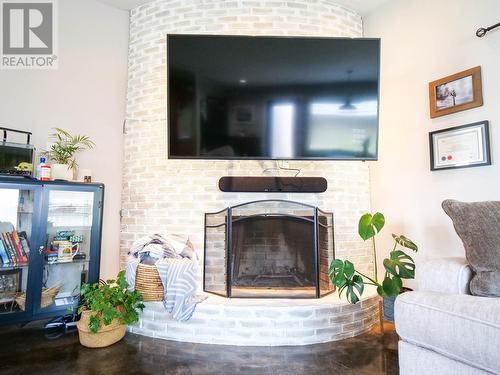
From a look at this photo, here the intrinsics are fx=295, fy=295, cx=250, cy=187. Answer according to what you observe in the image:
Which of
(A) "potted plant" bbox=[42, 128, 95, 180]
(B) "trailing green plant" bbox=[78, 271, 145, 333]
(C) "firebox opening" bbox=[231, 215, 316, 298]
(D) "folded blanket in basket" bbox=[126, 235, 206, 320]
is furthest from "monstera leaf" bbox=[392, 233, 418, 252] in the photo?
(A) "potted plant" bbox=[42, 128, 95, 180]

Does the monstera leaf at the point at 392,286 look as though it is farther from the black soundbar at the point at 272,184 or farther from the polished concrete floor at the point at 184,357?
the black soundbar at the point at 272,184

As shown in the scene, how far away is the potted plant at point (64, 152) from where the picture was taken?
2.28 metres

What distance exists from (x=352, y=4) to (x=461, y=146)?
1.61m

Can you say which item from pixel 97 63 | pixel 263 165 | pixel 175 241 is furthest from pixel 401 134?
pixel 97 63

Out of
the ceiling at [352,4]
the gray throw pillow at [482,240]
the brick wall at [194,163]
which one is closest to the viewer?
the gray throw pillow at [482,240]

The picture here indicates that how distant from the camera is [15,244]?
2.12 meters

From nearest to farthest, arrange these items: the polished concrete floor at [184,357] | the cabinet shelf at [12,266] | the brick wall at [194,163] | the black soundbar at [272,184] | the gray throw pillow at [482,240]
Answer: the gray throw pillow at [482,240] → the polished concrete floor at [184,357] → the cabinet shelf at [12,266] → the black soundbar at [272,184] → the brick wall at [194,163]

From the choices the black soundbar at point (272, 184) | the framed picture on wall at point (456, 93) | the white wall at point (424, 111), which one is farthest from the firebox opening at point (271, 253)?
the framed picture on wall at point (456, 93)

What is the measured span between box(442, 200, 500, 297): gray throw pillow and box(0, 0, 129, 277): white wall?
2609 mm

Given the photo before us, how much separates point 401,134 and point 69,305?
2.95m

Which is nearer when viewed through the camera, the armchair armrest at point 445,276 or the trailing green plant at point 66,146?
the armchair armrest at point 445,276

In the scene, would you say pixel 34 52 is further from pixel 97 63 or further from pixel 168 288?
pixel 168 288

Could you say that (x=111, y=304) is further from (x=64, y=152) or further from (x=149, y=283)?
(x=64, y=152)

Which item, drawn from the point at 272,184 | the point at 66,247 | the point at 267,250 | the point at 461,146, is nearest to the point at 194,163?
the point at 272,184
